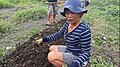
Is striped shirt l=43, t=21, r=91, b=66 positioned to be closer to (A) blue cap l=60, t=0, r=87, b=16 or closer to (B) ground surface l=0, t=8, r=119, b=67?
(A) blue cap l=60, t=0, r=87, b=16

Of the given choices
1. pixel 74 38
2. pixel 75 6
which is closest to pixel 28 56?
pixel 74 38

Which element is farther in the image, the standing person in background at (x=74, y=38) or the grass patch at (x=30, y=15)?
the grass patch at (x=30, y=15)

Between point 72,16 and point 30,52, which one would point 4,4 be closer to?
point 30,52

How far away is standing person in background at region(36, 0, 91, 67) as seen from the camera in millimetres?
4078

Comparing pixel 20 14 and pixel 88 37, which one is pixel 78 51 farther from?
pixel 20 14

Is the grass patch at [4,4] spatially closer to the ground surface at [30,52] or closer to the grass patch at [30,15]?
the grass patch at [30,15]

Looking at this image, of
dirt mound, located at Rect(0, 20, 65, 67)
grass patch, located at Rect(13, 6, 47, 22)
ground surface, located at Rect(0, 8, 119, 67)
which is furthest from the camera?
grass patch, located at Rect(13, 6, 47, 22)

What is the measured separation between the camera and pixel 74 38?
4.29 metres

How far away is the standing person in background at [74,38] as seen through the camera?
4.08 meters

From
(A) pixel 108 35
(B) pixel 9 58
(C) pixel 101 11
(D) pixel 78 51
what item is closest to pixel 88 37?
(D) pixel 78 51

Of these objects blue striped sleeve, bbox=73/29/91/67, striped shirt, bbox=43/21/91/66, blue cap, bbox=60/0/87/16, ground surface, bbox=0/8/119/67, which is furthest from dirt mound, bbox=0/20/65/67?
blue cap, bbox=60/0/87/16

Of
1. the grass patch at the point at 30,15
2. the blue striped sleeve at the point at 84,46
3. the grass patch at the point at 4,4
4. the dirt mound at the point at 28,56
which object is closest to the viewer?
the blue striped sleeve at the point at 84,46

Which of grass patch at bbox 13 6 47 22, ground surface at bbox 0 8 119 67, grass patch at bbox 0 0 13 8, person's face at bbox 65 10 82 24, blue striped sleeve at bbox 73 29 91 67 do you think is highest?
person's face at bbox 65 10 82 24

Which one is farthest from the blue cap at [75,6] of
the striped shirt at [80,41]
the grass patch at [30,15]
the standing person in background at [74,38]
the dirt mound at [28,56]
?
the grass patch at [30,15]
